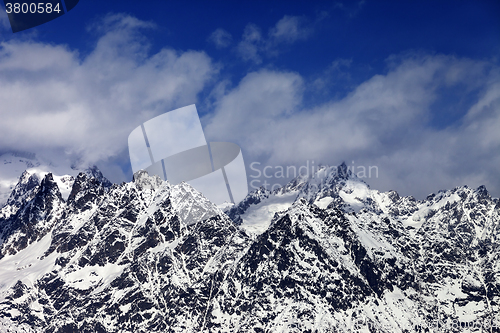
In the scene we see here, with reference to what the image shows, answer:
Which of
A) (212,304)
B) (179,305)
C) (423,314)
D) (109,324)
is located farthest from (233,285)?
(423,314)

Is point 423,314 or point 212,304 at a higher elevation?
point 212,304

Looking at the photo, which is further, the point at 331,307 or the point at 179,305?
the point at 179,305

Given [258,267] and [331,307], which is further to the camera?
[258,267]

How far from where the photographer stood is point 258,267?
652 feet

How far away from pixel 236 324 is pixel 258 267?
27.4 meters

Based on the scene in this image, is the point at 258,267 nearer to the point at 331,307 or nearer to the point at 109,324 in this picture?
the point at 331,307

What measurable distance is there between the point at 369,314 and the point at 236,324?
5705cm

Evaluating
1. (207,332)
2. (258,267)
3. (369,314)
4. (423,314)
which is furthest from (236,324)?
(423,314)

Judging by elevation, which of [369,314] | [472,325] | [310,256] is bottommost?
[472,325]

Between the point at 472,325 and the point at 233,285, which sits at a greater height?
the point at 233,285

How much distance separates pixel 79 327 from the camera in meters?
194

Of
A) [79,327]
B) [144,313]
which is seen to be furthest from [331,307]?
[79,327]

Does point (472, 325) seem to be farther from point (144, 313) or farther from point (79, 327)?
point (79, 327)

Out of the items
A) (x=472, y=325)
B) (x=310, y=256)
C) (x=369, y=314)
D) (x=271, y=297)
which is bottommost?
(x=472, y=325)
